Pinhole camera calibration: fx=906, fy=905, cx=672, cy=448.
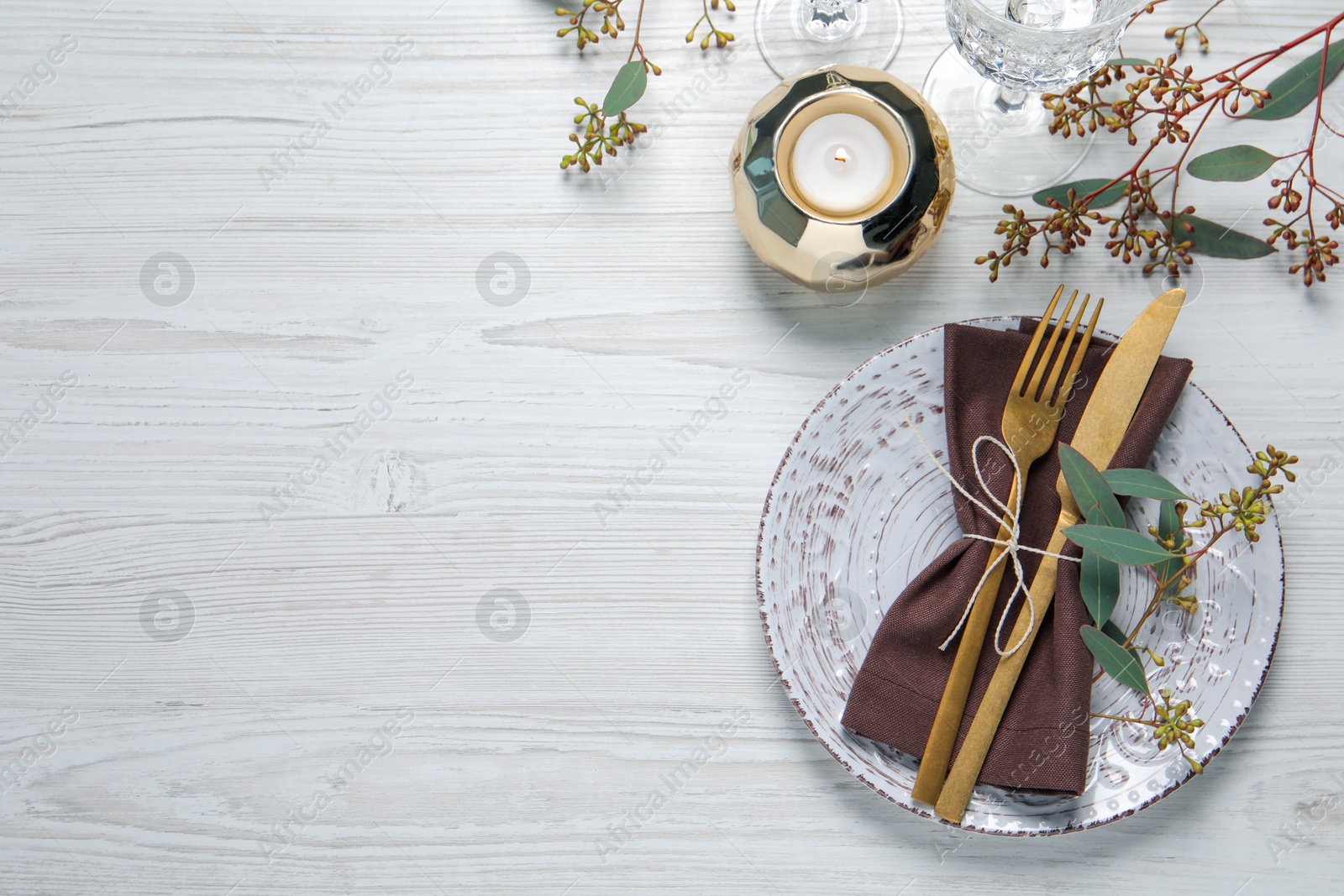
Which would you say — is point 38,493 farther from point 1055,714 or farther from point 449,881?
point 1055,714

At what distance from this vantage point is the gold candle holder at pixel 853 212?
28.7 inches

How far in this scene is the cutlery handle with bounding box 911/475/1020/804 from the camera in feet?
2.53

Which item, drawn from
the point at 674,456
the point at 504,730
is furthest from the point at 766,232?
the point at 504,730

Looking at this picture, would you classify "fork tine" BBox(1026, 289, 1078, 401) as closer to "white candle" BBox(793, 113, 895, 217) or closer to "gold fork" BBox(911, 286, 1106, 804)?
"gold fork" BBox(911, 286, 1106, 804)

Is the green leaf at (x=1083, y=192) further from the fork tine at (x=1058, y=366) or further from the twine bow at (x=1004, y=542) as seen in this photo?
the twine bow at (x=1004, y=542)

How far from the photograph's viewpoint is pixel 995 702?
768mm

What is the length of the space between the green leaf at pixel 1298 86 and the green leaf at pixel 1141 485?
1.02ft

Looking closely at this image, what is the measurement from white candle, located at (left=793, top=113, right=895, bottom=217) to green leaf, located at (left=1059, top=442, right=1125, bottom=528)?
263mm

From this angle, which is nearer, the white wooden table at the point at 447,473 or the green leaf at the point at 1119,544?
the green leaf at the point at 1119,544

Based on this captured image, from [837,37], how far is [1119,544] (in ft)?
1.74

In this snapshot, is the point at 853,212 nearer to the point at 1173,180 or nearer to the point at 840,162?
the point at 840,162

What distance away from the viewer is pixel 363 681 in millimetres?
880

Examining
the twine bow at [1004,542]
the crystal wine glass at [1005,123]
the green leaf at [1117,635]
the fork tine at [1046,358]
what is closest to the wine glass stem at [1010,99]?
the crystal wine glass at [1005,123]

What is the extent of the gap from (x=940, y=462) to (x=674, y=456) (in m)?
0.25
